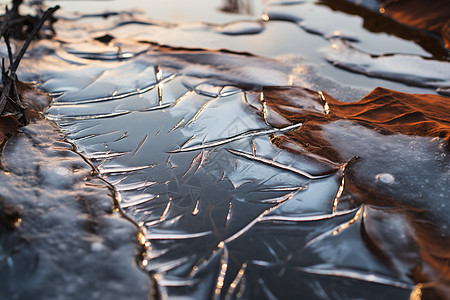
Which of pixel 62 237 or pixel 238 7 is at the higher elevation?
pixel 238 7

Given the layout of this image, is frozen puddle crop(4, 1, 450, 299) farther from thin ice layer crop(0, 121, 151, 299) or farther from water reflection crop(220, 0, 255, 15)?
water reflection crop(220, 0, 255, 15)

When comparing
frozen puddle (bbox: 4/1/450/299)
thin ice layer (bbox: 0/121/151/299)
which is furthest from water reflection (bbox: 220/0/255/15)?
thin ice layer (bbox: 0/121/151/299)

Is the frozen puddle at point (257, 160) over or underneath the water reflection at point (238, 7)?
underneath

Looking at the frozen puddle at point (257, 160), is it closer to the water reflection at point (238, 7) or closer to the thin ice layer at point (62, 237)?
the thin ice layer at point (62, 237)

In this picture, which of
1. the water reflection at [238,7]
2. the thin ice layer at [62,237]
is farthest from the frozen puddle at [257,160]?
the water reflection at [238,7]

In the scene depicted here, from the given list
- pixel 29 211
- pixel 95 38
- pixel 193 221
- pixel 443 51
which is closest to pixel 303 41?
pixel 443 51

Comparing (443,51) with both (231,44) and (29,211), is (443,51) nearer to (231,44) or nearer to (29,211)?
(231,44)

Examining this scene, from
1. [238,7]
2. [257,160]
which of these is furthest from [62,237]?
[238,7]

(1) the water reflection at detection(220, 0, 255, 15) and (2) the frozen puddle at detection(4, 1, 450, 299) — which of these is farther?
(1) the water reflection at detection(220, 0, 255, 15)

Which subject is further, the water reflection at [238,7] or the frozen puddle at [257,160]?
the water reflection at [238,7]

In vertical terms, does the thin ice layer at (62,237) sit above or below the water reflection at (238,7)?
below

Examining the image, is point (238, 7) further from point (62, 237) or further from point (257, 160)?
point (62, 237)
